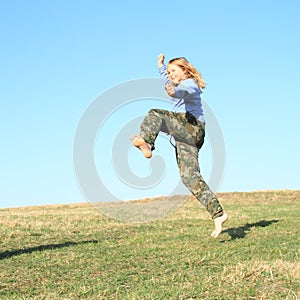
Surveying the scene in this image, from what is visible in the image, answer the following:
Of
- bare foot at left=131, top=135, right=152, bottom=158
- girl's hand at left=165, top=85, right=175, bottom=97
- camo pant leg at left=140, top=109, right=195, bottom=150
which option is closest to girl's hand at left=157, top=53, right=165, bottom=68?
girl's hand at left=165, top=85, right=175, bottom=97

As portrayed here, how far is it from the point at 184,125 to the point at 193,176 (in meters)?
1.04

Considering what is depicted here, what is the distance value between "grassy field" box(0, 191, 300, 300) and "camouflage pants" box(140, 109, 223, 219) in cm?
97

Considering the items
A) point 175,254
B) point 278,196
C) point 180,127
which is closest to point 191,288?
point 175,254

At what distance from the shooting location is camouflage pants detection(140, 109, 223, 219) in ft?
26.4

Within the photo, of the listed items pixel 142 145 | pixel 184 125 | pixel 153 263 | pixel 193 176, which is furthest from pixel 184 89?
pixel 153 263

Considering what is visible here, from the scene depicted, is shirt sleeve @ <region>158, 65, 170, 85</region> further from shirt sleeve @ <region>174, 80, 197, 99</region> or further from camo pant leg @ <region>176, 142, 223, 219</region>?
camo pant leg @ <region>176, 142, 223, 219</region>

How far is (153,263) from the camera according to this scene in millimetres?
7379

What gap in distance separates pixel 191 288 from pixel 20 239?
7.41 m

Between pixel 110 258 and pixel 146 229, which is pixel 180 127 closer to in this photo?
pixel 110 258

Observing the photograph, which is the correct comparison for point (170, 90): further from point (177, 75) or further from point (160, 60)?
point (160, 60)

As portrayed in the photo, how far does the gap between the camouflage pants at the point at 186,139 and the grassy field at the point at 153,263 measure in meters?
0.97

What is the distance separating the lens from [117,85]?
12320 millimetres

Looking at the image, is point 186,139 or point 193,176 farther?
point 193,176

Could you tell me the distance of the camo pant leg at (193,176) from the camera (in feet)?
29.2
